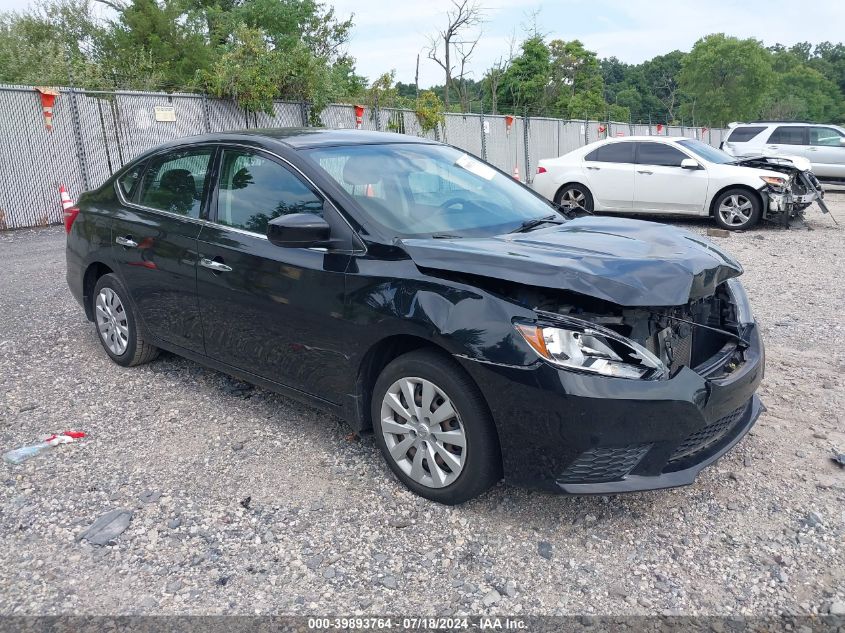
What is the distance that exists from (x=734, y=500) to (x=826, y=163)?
1752 centimetres

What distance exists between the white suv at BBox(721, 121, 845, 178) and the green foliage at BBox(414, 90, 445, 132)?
25.6ft

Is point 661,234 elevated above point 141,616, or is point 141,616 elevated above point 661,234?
point 661,234

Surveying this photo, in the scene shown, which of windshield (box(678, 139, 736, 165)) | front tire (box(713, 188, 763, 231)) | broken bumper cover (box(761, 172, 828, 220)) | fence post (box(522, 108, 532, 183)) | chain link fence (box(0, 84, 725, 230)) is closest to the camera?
broken bumper cover (box(761, 172, 828, 220))

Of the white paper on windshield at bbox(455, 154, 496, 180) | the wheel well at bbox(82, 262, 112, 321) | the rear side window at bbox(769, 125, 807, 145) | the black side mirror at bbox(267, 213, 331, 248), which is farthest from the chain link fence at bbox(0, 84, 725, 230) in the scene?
the rear side window at bbox(769, 125, 807, 145)

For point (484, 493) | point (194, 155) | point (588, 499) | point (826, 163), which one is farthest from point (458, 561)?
point (826, 163)

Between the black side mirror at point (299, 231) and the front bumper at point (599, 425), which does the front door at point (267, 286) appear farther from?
the front bumper at point (599, 425)

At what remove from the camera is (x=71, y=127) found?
13023 mm

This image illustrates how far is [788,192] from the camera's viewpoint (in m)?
11.2

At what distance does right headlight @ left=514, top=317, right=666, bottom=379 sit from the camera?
9.08 feet

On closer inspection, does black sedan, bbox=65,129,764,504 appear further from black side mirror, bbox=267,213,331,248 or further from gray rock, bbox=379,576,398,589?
gray rock, bbox=379,576,398,589

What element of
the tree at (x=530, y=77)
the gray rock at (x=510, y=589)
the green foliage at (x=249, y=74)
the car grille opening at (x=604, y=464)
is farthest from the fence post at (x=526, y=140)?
the gray rock at (x=510, y=589)

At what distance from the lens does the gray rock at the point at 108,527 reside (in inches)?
121

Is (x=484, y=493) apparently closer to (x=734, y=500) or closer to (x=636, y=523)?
(x=636, y=523)

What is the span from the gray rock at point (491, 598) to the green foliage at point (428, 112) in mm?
17758
